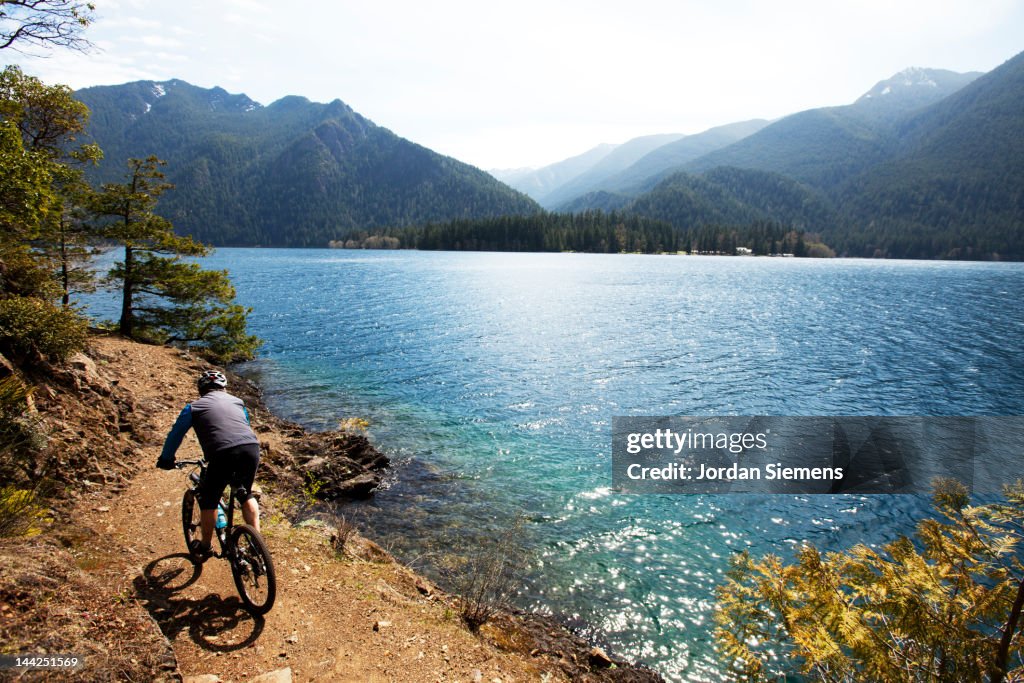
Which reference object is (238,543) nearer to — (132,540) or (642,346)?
(132,540)

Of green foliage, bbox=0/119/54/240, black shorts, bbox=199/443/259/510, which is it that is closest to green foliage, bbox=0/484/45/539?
black shorts, bbox=199/443/259/510

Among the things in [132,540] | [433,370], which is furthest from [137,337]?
[132,540]

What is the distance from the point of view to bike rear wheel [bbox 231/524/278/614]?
740 centimetres

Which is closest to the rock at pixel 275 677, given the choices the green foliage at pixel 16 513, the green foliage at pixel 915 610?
the green foliage at pixel 16 513

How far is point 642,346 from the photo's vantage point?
40344 mm

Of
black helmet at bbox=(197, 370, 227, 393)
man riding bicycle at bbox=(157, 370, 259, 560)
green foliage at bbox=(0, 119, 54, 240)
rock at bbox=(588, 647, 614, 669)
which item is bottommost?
rock at bbox=(588, 647, 614, 669)

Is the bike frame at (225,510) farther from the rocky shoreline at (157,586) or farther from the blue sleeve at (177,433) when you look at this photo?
the rocky shoreline at (157,586)

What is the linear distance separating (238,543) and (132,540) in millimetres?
3661

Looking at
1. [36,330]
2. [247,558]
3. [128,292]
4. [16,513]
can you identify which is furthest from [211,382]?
[128,292]

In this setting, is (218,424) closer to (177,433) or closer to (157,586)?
(177,433)

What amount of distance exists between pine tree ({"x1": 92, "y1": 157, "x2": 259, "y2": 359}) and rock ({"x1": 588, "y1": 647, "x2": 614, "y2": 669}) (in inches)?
1004

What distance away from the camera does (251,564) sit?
769 centimetres

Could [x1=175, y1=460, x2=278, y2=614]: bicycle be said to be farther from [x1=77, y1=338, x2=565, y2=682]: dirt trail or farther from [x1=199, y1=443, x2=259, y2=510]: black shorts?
[x1=77, y1=338, x2=565, y2=682]: dirt trail

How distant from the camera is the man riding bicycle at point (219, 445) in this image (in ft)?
24.3
